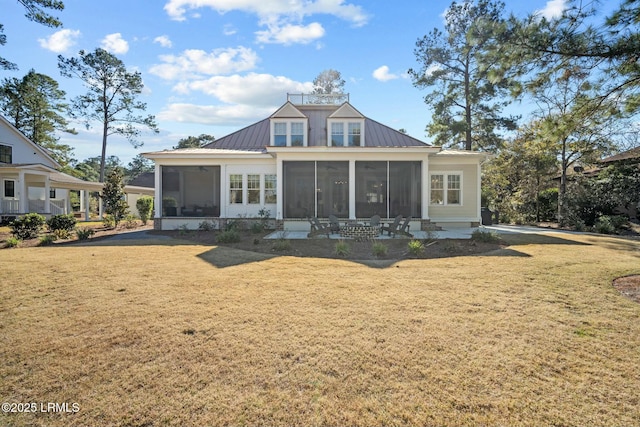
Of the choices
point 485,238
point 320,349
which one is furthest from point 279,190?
point 320,349

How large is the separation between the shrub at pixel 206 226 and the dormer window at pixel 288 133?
18.5 ft

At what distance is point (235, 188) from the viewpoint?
15969 millimetres

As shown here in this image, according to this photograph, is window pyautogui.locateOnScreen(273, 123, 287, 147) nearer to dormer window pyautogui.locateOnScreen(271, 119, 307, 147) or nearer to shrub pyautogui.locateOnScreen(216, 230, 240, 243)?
dormer window pyautogui.locateOnScreen(271, 119, 307, 147)

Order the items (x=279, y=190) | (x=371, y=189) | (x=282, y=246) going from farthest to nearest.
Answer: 1. (x=371, y=189)
2. (x=279, y=190)
3. (x=282, y=246)

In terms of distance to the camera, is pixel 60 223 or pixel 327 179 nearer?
pixel 60 223

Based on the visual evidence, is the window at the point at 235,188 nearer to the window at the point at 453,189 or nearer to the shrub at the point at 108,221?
the shrub at the point at 108,221

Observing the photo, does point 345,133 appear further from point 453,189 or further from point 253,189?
point 453,189

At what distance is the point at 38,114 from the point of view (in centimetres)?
3111

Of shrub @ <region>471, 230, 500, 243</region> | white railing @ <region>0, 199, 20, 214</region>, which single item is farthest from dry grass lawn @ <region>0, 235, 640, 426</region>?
white railing @ <region>0, 199, 20, 214</region>

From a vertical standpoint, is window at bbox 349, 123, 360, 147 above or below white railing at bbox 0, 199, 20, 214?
above

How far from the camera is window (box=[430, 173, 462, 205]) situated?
16156 millimetres

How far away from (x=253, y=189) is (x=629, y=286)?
46.1 ft

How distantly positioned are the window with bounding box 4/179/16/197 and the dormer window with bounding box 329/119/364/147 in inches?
961

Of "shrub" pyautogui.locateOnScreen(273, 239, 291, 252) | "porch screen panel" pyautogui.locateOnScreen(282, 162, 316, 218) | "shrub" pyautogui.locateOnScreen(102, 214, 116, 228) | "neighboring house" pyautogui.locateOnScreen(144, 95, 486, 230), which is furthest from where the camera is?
"shrub" pyautogui.locateOnScreen(102, 214, 116, 228)
